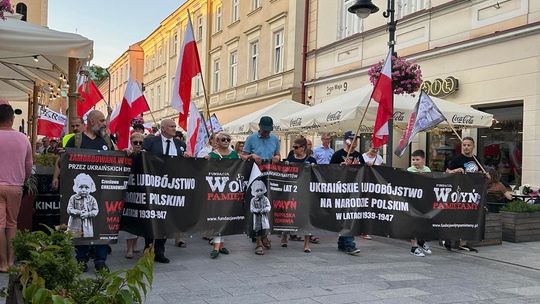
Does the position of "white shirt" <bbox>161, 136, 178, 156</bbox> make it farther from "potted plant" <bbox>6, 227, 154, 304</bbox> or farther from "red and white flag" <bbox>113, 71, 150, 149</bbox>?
"potted plant" <bbox>6, 227, 154, 304</bbox>

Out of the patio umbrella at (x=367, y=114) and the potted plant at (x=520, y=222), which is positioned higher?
the patio umbrella at (x=367, y=114)

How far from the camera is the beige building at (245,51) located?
874 inches

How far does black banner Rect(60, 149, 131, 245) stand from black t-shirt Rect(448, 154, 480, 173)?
5.06 meters

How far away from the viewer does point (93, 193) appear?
603 centimetres

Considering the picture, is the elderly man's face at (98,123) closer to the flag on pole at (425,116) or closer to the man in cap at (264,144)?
the man in cap at (264,144)

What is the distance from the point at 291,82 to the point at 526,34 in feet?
37.3

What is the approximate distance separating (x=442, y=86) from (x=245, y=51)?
14732mm

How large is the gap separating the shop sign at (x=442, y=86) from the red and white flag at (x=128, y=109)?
24.8ft

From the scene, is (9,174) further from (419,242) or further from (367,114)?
(367,114)

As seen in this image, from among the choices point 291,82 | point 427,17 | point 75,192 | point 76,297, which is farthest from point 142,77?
point 76,297

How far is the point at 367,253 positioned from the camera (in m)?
7.78

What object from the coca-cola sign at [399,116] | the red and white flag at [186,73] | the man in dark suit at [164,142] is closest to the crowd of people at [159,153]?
the man in dark suit at [164,142]

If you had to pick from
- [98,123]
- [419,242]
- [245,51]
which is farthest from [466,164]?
[245,51]

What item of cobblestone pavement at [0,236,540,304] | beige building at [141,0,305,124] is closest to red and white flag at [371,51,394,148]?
cobblestone pavement at [0,236,540,304]
